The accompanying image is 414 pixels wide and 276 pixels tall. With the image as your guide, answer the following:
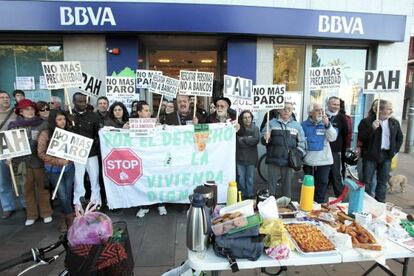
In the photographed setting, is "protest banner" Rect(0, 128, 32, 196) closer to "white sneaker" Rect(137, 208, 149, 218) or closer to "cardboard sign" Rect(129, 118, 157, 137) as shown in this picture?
"cardboard sign" Rect(129, 118, 157, 137)

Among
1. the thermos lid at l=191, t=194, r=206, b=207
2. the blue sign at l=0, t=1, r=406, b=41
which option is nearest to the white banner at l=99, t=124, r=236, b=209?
the thermos lid at l=191, t=194, r=206, b=207

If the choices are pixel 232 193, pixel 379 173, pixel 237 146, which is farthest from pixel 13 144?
Result: pixel 379 173

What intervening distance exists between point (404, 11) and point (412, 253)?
799cm

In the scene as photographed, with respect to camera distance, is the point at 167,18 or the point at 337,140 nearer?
the point at 337,140

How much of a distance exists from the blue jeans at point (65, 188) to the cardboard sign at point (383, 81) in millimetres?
4702

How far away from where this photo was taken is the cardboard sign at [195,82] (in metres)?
5.20

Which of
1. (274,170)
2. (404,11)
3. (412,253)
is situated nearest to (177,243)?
(274,170)

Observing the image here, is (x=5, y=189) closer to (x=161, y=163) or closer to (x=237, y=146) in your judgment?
(x=161, y=163)

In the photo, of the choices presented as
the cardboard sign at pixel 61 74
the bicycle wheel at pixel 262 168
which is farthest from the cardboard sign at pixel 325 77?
the cardboard sign at pixel 61 74

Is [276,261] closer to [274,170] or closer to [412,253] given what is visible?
[412,253]

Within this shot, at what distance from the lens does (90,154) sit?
4.73m

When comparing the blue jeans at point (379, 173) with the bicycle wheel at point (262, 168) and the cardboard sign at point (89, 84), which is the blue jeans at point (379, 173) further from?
the cardboard sign at point (89, 84)

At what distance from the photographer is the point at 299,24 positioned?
23.5ft

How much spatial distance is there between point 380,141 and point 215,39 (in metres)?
4.62
